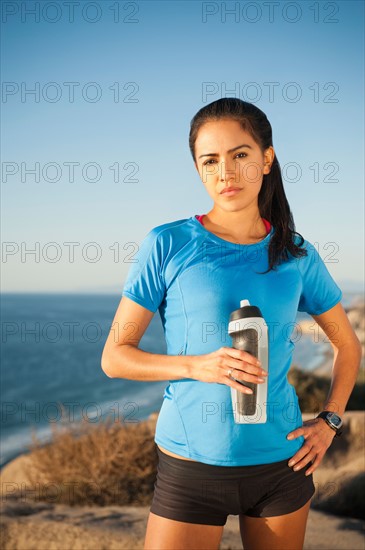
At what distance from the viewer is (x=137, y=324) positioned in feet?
6.47

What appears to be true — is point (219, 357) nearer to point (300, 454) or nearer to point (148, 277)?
point (148, 277)

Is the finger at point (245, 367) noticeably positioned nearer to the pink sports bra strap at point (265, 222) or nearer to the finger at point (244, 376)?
the finger at point (244, 376)

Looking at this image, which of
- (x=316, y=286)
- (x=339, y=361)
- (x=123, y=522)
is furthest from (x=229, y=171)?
(x=123, y=522)

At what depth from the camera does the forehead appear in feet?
6.79

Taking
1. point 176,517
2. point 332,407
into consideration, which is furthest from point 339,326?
point 176,517

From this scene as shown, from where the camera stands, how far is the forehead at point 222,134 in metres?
2.07

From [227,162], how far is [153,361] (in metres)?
0.74

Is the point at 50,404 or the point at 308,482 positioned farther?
the point at 50,404

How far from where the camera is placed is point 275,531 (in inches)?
79.4

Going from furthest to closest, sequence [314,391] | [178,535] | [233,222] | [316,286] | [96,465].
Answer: [314,391] → [96,465] → [316,286] → [233,222] → [178,535]

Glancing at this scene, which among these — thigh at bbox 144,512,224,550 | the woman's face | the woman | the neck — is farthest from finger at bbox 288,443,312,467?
the woman's face

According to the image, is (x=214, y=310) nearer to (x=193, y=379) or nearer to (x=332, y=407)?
(x=193, y=379)

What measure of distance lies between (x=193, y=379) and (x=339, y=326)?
2.60ft

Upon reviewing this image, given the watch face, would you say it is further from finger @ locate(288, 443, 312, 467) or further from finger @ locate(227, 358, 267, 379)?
finger @ locate(227, 358, 267, 379)
